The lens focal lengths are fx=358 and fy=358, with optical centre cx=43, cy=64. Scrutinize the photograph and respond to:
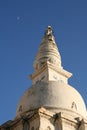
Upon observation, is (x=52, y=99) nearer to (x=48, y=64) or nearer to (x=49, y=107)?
(x=49, y=107)

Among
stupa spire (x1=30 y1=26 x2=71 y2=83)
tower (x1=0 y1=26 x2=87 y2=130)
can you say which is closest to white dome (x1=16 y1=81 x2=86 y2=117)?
tower (x1=0 y1=26 x2=87 y2=130)

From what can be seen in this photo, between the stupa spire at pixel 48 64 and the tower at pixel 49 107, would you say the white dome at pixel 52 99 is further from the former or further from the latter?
the stupa spire at pixel 48 64

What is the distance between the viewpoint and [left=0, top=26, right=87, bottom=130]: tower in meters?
42.6

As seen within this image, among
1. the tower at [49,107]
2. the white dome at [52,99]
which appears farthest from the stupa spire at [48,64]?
the white dome at [52,99]

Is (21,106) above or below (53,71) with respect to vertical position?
below

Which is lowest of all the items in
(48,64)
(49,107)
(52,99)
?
(49,107)

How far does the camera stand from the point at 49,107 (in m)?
45.0

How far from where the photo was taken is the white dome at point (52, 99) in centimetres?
4547

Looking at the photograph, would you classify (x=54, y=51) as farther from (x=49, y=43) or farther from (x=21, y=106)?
(x=21, y=106)

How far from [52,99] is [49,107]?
1279 mm

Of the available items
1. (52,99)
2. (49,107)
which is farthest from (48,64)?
(49,107)

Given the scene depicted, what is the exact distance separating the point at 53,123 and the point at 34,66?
15.4m

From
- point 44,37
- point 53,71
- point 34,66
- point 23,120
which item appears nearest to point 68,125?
point 23,120

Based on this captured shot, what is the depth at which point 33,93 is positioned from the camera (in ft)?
155
